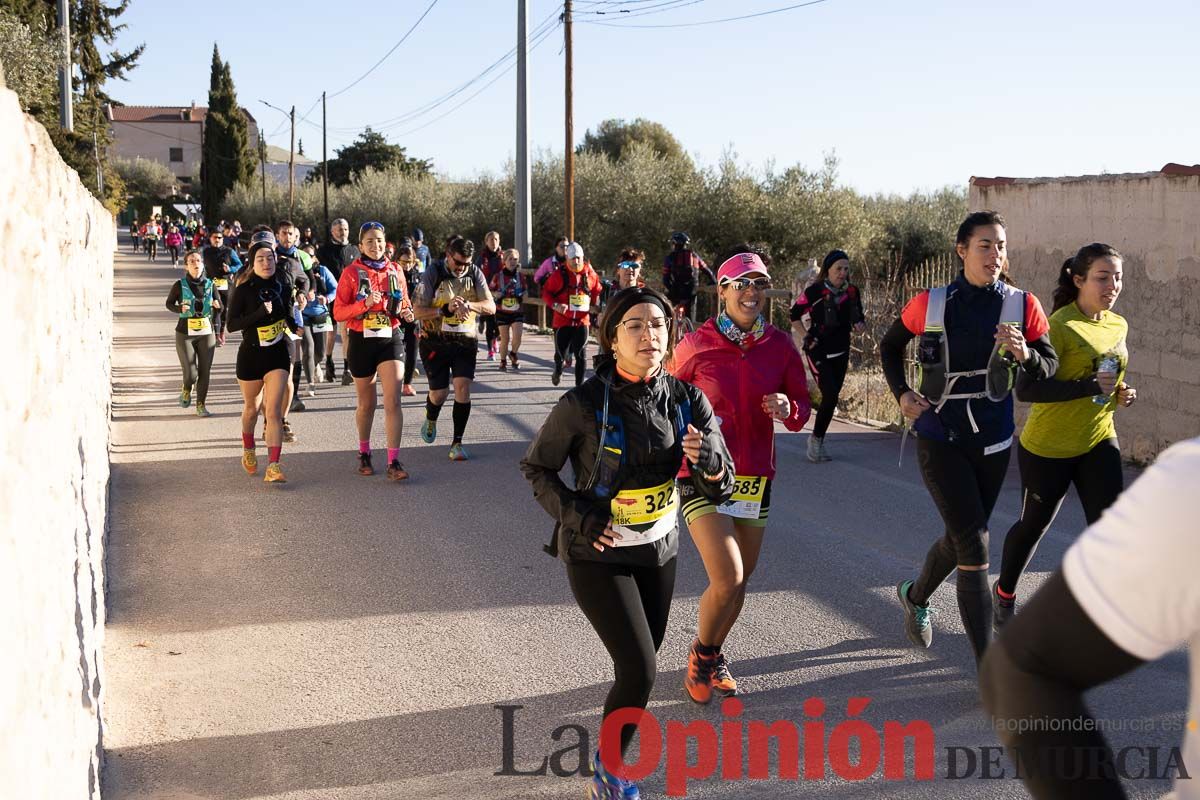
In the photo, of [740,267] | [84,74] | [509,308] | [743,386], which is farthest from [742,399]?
[84,74]

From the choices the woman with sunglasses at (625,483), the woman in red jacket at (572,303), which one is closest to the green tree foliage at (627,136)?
the woman in red jacket at (572,303)

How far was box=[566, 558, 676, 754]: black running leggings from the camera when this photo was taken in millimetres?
4059

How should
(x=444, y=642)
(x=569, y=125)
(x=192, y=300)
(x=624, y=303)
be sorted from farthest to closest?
(x=569, y=125) → (x=192, y=300) → (x=444, y=642) → (x=624, y=303)

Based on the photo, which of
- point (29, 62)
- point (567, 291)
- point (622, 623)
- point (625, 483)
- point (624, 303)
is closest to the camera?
point (622, 623)

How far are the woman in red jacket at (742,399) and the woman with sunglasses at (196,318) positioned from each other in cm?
920

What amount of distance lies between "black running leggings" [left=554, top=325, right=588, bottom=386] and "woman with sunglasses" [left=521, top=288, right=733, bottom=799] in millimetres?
10655

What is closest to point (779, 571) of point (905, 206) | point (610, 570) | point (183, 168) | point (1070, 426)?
point (1070, 426)

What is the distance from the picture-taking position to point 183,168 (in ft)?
458

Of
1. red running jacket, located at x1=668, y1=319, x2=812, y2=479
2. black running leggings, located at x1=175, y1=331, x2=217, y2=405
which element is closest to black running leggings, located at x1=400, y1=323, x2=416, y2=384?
black running leggings, located at x1=175, y1=331, x2=217, y2=405

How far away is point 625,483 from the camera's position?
424 cm

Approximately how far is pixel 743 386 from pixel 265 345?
18.9ft

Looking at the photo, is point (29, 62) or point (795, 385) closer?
point (795, 385)

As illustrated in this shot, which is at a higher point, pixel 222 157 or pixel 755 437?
pixel 222 157

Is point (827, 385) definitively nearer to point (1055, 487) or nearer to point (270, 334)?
point (270, 334)
